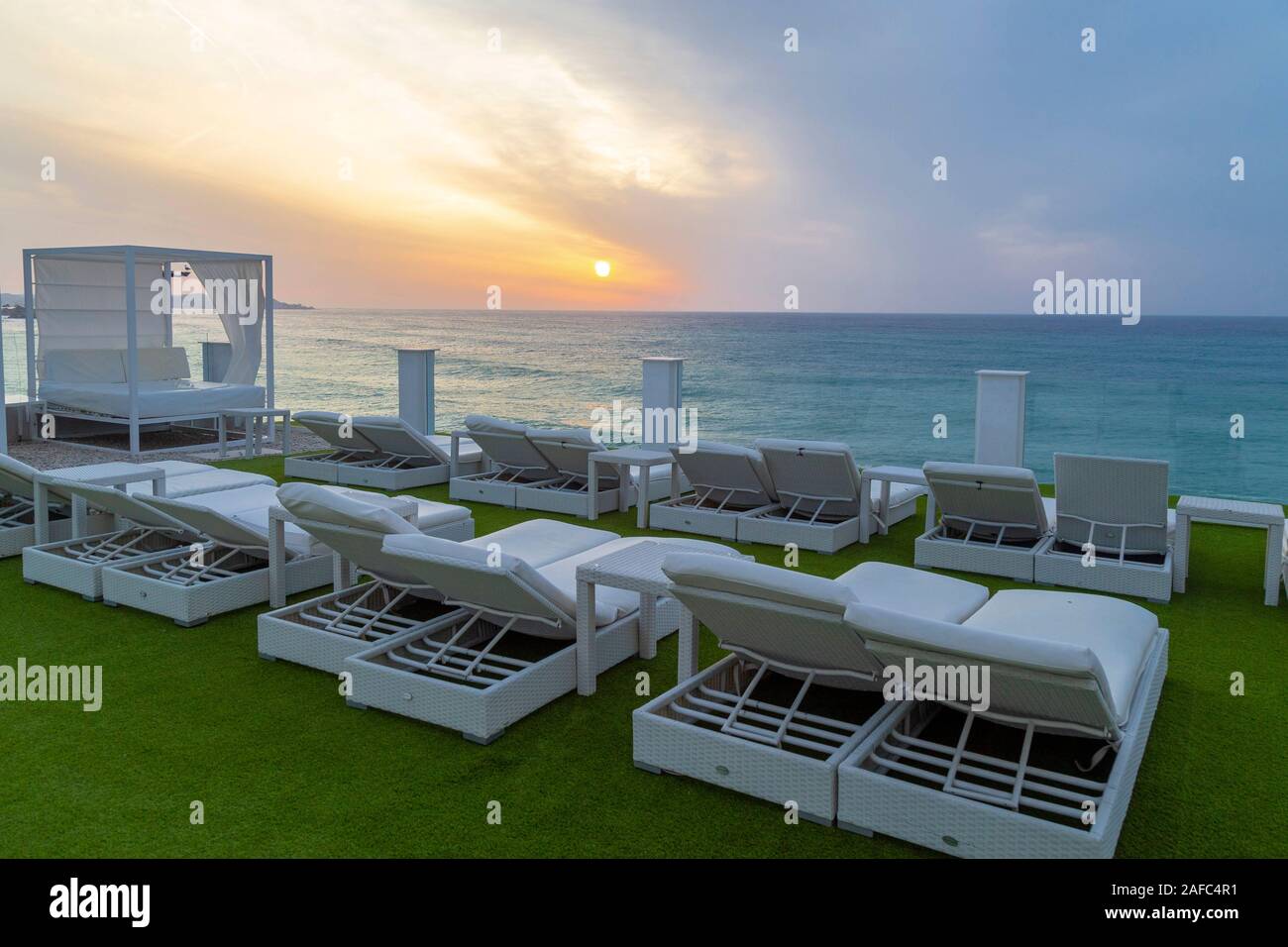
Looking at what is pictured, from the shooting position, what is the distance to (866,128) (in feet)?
119

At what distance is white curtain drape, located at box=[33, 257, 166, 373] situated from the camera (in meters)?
11.9

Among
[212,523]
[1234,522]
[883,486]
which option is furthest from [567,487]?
[1234,522]

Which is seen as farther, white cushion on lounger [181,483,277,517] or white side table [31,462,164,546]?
white cushion on lounger [181,483,277,517]

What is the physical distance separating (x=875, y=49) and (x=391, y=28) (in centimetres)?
1799

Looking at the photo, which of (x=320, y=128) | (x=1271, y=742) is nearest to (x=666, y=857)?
(x=1271, y=742)

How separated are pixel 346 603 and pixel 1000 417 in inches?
278

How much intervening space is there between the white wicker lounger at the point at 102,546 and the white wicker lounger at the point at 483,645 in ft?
6.62

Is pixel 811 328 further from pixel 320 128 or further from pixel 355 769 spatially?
pixel 355 769

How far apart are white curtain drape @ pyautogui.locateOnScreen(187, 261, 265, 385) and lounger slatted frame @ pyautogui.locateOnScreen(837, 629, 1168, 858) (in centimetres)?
1110

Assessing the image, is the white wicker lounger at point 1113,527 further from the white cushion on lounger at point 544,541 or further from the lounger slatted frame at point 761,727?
the lounger slatted frame at point 761,727

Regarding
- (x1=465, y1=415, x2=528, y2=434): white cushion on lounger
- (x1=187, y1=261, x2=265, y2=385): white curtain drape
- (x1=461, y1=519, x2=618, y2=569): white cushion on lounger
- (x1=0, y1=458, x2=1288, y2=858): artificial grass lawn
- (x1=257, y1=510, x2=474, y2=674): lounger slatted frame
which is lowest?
(x1=0, y1=458, x2=1288, y2=858): artificial grass lawn

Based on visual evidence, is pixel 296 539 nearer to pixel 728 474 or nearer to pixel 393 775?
pixel 393 775

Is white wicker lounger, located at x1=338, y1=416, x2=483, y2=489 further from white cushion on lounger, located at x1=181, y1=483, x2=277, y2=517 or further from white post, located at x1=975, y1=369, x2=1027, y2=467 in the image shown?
white post, located at x1=975, y1=369, x2=1027, y2=467

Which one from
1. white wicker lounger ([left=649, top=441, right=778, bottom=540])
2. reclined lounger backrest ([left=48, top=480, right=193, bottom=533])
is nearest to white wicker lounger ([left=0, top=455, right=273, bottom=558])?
reclined lounger backrest ([left=48, top=480, right=193, bottom=533])
